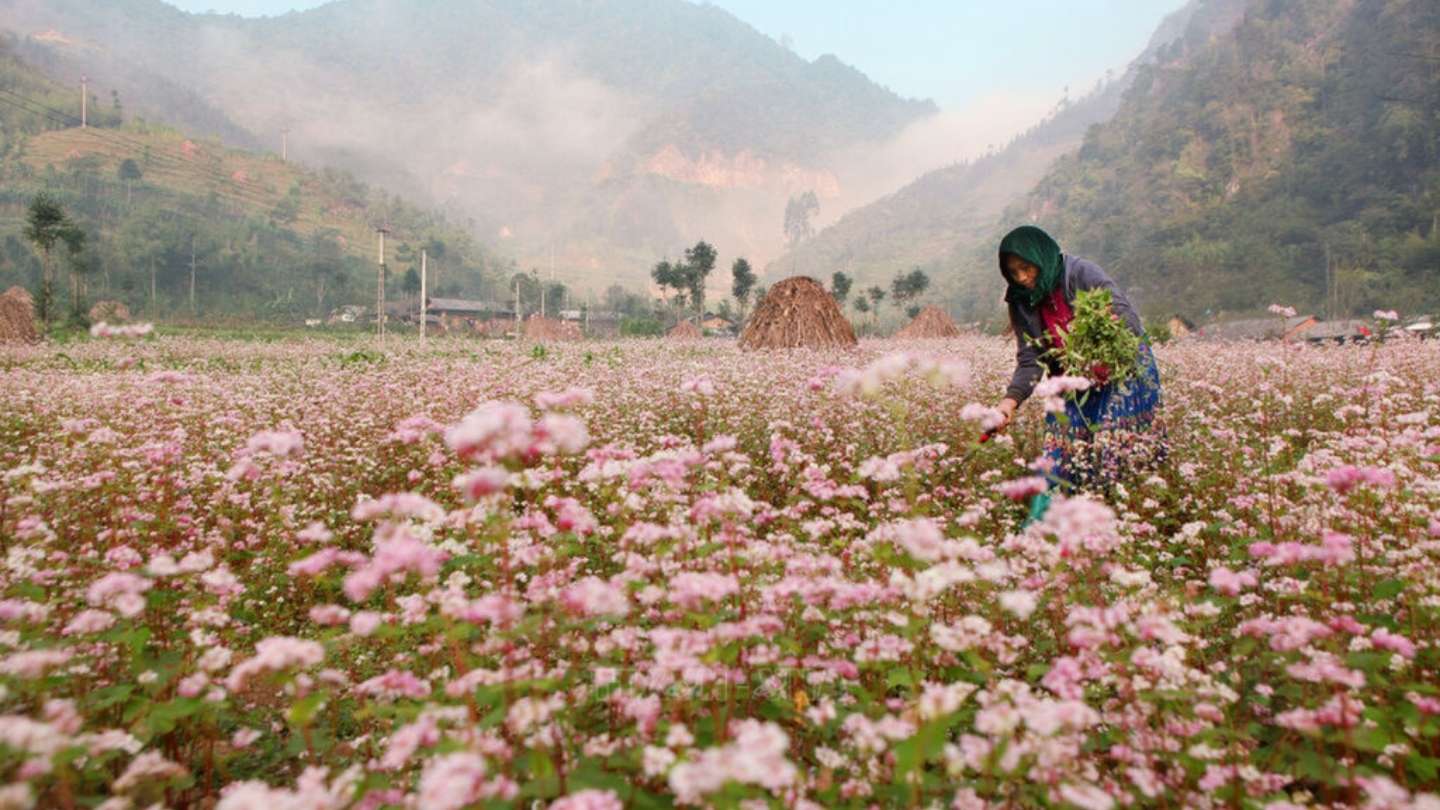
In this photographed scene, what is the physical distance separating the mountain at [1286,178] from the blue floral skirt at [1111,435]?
7839 cm

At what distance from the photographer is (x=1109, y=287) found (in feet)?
19.3

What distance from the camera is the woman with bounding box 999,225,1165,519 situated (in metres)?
5.39

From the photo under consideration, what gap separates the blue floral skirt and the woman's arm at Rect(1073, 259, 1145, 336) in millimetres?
238

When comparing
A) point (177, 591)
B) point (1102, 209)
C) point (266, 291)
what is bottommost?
point (177, 591)

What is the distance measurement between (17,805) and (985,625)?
8.42 feet

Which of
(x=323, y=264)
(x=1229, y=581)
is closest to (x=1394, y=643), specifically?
(x=1229, y=581)

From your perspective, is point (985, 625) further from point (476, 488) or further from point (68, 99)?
point (68, 99)

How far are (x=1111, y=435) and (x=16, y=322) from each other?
39.3 metres

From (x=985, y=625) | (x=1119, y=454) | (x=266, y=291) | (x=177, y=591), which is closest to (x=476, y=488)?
(x=985, y=625)

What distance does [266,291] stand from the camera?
107m

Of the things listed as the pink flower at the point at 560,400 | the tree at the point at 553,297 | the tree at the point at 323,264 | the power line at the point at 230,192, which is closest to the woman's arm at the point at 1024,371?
the pink flower at the point at 560,400

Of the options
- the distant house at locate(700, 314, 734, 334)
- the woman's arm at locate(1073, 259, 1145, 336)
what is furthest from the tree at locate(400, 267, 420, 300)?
the woman's arm at locate(1073, 259, 1145, 336)

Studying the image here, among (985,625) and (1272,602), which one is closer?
(985,625)

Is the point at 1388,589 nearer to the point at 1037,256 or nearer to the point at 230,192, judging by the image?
the point at 1037,256
